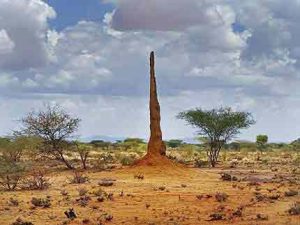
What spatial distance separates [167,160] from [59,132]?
31.1 ft

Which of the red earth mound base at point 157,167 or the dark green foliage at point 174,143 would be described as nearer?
the red earth mound base at point 157,167

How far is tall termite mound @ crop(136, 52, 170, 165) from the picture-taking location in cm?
3922

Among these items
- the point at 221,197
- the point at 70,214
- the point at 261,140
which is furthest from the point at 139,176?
the point at 261,140

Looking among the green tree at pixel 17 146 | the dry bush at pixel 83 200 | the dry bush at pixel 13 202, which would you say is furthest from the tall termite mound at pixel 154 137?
the dry bush at pixel 13 202

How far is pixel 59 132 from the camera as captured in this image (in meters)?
45.2

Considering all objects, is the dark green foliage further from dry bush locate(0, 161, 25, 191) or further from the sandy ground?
dry bush locate(0, 161, 25, 191)

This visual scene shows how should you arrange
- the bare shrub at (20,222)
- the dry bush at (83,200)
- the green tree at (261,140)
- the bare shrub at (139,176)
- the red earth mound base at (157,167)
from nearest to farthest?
the bare shrub at (20,222) → the dry bush at (83,200) → the bare shrub at (139,176) → the red earth mound base at (157,167) → the green tree at (261,140)

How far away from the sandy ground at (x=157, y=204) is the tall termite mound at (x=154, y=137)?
6118 mm

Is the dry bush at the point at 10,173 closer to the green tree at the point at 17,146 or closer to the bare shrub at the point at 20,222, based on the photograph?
the bare shrub at the point at 20,222

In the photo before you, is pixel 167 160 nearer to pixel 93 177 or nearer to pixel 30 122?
pixel 93 177

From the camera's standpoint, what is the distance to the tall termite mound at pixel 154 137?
39.2 meters

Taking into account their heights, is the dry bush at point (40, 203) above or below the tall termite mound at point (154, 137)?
below

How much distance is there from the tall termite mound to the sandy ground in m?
6.12

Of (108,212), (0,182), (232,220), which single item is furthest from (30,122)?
(232,220)
